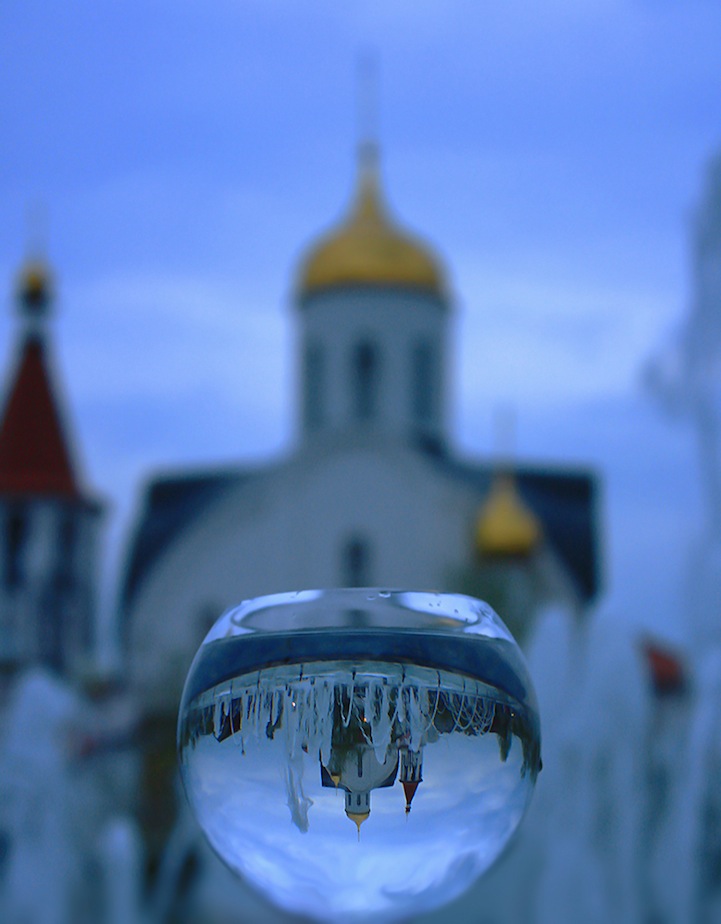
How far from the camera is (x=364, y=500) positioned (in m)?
21.9

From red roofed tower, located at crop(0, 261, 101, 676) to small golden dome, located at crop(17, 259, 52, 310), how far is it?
32.9 inches

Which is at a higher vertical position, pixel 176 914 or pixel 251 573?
pixel 251 573

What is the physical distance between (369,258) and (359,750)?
2224cm

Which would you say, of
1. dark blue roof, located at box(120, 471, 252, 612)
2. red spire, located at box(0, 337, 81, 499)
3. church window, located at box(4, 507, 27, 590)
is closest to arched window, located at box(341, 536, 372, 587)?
dark blue roof, located at box(120, 471, 252, 612)

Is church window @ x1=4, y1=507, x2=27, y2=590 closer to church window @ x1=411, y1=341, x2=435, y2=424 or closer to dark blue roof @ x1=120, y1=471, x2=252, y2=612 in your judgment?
dark blue roof @ x1=120, y1=471, x2=252, y2=612

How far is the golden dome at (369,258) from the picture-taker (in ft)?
74.4

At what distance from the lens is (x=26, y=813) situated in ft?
23.6

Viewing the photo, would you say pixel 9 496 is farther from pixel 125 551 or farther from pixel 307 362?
pixel 307 362

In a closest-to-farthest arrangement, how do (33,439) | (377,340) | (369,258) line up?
1. (377,340)
2. (369,258)
3. (33,439)

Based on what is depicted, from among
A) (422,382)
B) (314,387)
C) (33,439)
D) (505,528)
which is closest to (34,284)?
(33,439)

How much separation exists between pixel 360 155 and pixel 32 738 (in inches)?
775

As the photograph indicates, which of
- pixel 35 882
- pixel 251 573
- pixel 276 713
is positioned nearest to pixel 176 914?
pixel 35 882

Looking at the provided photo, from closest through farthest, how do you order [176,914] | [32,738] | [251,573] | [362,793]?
[362,793], [32,738], [176,914], [251,573]

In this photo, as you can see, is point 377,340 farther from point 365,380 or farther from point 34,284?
point 34,284
